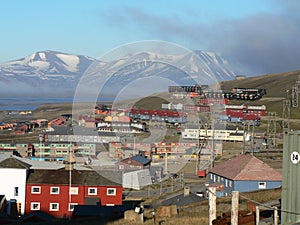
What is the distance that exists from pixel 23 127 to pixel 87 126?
60.9 ft

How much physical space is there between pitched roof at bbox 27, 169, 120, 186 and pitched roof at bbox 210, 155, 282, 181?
636 cm

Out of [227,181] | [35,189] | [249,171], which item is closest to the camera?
[35,189]

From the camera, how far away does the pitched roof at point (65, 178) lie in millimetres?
29188

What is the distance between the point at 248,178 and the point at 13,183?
40.2 feet

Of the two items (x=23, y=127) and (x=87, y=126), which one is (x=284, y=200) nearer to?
(x=87, y=126)

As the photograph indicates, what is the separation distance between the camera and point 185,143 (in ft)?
231

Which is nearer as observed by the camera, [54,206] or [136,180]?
[54,206]

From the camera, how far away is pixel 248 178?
29672mm

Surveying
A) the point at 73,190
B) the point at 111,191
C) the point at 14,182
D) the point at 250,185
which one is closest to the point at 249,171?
the point at 250,185

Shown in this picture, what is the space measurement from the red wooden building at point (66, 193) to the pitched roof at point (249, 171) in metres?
6.27

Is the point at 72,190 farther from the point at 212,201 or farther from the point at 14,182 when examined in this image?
the point at 212,201

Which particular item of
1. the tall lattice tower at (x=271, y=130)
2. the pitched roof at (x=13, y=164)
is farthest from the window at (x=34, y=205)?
the tall lattice tower at (x=271, y=130)

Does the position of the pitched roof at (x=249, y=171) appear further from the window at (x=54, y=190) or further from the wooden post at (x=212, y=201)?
the wooden post at (x=212, y=201)

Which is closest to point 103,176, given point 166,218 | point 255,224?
point 166,218
